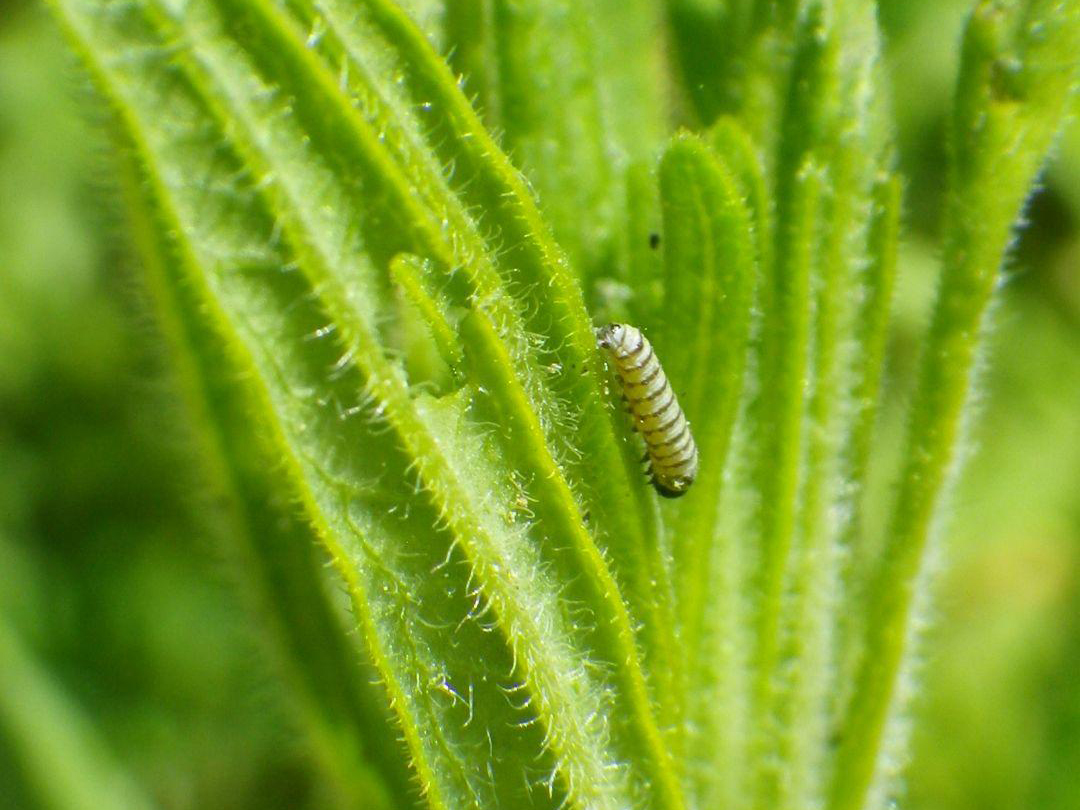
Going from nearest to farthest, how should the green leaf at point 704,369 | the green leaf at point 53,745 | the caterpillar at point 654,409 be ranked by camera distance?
the green leaf at point 704,369
the caterpillar at point 654,409
the green leaf at point 53,745

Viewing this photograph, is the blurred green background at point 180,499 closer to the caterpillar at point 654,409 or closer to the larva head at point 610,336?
the caterpillar at point 654,409

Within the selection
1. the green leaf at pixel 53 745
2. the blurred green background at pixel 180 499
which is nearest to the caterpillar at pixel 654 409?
the blurred green background at pixel 180 499

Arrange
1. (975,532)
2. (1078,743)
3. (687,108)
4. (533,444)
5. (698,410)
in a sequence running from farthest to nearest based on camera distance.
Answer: (975,532) < (1078,743) < (687,108) < (698,410) < (533,444)

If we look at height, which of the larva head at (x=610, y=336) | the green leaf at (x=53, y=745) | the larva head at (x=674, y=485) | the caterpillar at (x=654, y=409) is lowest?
the green leaf at (x=53, y=745)

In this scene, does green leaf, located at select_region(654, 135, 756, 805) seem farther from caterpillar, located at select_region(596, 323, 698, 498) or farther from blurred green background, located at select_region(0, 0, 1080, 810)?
blurred green background, located at select_region(0, 0, 1080, 810)

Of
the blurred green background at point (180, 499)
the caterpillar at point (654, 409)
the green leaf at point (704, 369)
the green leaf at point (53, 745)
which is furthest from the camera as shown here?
the blurred green background at point (180, 499)

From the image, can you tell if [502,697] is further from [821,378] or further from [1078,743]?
[1078,743]

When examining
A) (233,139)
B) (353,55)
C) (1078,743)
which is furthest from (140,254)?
(1078,743)
